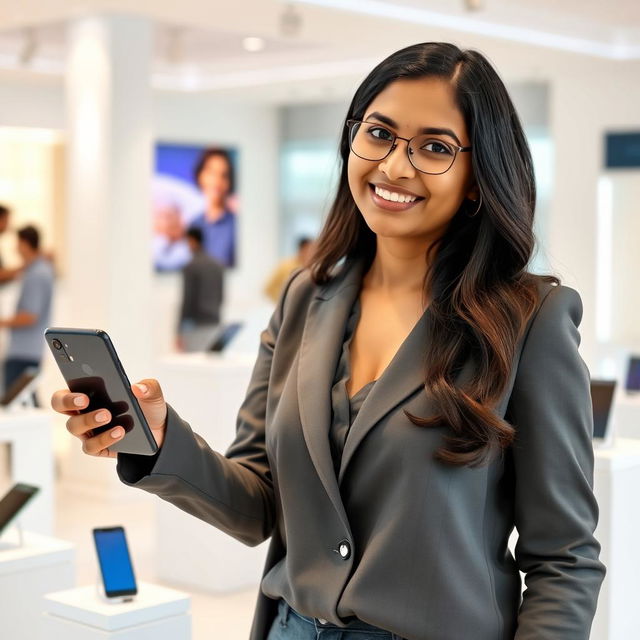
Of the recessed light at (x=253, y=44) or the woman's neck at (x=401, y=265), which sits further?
the recessed light at (x=253, y=44)

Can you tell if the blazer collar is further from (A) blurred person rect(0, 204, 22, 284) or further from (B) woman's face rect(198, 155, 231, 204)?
(B) woman's face rect(198, 155, 231, 204)

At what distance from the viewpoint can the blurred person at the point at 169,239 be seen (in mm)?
12008

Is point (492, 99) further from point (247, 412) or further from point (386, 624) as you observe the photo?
point (386, 624)

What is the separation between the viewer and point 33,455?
5535 mm

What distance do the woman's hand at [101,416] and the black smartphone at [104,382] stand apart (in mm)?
16

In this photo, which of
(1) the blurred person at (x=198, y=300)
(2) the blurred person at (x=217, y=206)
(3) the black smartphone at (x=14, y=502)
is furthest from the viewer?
(2) the blurred person at (x=217, y=206)

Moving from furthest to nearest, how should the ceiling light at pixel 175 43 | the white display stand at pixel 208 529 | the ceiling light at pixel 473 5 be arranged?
the ceiling light at pixel 175 43 → the ceiling light at pixel 473 5 → the white display stand at pixel 208 529

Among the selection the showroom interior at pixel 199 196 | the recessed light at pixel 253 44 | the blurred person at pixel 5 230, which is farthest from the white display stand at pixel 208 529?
the recessed light at pixel 253 44

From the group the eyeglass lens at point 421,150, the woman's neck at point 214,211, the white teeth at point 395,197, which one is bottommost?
the white teeth at point 395,197

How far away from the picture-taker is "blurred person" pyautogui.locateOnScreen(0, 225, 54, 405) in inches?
288

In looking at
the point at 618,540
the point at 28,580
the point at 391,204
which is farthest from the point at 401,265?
the point at 28,580

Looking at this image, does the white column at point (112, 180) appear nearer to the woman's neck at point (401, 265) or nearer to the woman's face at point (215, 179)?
Result: the woman's face at point (215, 179)

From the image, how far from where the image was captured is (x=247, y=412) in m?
1.81

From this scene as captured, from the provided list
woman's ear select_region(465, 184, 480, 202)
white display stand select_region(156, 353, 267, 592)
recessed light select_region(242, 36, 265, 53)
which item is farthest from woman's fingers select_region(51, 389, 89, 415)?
recessed light select_region(242, 36, 265, 53)
